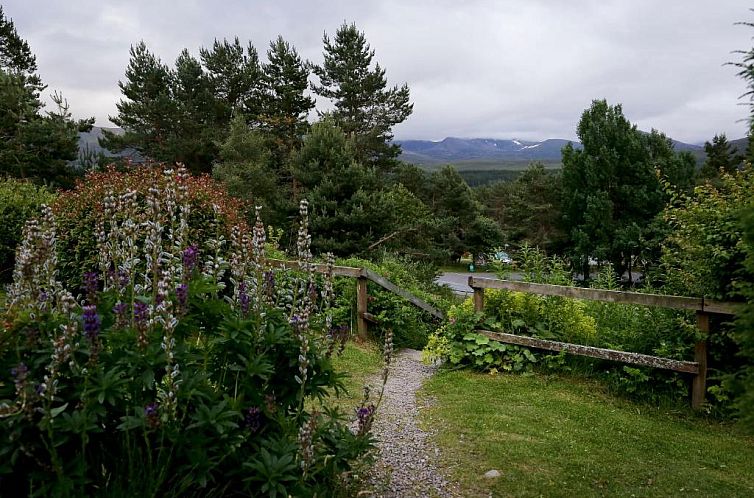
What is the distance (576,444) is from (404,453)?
1565 mm

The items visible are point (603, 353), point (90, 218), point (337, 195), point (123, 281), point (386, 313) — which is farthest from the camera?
point (337, 195)

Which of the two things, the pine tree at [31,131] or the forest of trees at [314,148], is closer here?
the forest of trees at [314,148]

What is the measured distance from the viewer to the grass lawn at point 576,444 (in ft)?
12.8

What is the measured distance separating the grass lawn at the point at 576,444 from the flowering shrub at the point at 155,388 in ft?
5.29

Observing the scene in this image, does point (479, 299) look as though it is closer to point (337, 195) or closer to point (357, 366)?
point (357, 366)

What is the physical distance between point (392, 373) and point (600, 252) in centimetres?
2597

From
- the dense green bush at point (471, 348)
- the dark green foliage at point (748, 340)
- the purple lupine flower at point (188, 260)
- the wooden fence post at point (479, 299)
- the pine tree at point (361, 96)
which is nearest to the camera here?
the dark green foliage at point (748, 340)

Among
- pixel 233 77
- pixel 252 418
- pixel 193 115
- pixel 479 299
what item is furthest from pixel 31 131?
pixel 252 418

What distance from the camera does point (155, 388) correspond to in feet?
8.49

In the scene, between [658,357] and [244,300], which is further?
[658,357]

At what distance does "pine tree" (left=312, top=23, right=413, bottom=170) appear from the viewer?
96.1 feet

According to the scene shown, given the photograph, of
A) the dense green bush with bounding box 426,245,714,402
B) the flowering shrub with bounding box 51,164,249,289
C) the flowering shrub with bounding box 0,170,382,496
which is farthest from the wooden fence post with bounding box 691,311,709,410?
the flowering shrub with bounding box 51,164,249,289

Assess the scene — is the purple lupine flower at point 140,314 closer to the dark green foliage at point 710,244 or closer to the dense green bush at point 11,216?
the dark green foliage at point 710,244

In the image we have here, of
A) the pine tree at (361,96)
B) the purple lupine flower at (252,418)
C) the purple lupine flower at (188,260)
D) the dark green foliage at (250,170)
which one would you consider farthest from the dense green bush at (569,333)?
the pine tree at (361,96)
